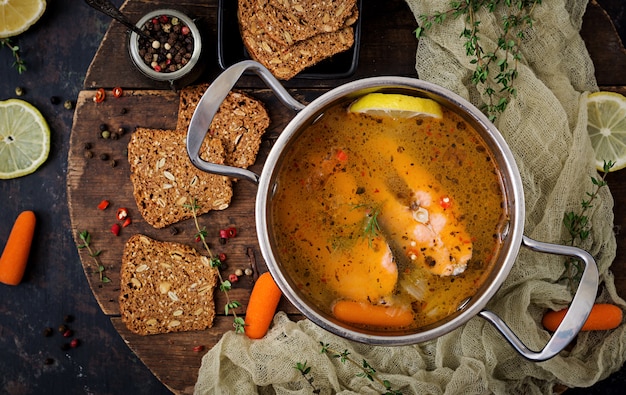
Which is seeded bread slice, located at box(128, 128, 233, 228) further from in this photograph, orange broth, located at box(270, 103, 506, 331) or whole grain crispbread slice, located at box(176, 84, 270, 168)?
orange broth, located at box(270, 103, 506, 331)

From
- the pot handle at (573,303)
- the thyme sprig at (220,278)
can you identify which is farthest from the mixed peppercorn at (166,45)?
the pot handle at (573,303)

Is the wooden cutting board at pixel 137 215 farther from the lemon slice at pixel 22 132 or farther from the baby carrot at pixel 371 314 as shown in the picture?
the baby carrot at pixel 371 314

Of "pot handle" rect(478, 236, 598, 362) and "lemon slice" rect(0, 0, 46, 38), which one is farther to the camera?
"lemon slice" rect(0, 0, 46, 38)

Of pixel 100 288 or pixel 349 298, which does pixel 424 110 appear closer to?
pixel 349 298

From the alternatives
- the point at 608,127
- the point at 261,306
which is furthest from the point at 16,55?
the point at 608,127

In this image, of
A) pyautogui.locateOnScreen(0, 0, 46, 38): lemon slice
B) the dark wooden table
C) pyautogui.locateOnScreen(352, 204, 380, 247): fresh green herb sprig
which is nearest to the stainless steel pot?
pyautogui.locateOnScreen(352, 204, 380, 247): fresh green herb sprig

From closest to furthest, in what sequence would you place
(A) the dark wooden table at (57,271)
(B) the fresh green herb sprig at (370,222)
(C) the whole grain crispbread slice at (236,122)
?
(B) the fresh green herb sprig at (370,222) < (C) the whole grain crispbread slice at (236,122) < (A) the dark wooden table at (57,271)
